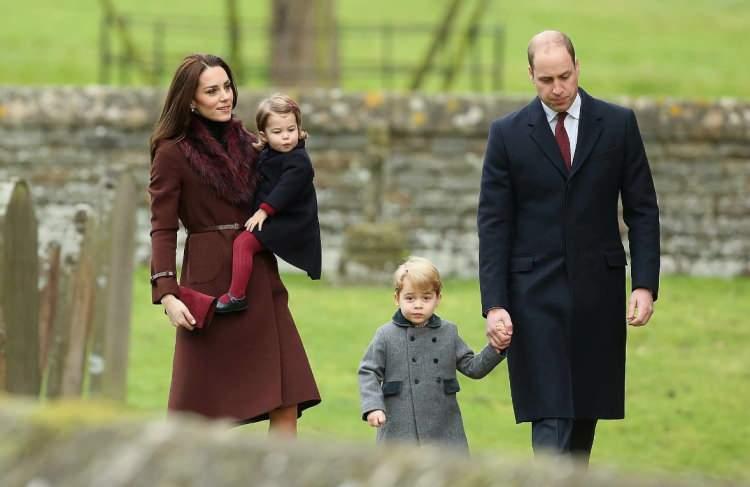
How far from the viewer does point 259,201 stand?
222 inches

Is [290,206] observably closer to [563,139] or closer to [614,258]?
[563,139]

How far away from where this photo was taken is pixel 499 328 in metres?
5.54

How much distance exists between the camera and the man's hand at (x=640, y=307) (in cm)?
561

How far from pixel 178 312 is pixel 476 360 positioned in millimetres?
1015

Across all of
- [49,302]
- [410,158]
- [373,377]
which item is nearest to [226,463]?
[373,377]

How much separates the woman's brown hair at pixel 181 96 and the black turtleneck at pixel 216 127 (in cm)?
6

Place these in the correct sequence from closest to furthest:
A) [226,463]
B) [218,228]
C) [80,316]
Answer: [226,463], [218,228], [80,316]

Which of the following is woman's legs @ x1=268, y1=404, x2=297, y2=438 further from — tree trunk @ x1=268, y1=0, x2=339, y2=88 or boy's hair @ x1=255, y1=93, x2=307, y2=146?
tree trunk @ x1=268, y1=0, x2=339, y2=88

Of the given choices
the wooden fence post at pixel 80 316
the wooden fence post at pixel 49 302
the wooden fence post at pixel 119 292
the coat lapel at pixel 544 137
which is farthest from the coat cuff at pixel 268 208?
the wooden fence post at pixel 119 292

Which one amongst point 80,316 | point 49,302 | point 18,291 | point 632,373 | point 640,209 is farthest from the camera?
point 632,373

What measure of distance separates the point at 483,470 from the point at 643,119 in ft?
41.6

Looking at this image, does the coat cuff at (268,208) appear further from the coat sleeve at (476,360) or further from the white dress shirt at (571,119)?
the white dress shirt at (571,119)

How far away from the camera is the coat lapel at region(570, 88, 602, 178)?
5633 mm

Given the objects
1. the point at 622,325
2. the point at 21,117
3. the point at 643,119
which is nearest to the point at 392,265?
the point at 643,119
